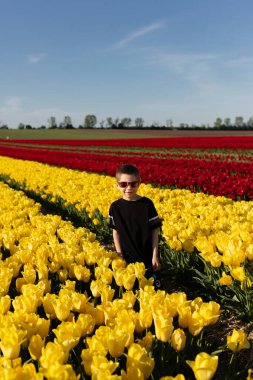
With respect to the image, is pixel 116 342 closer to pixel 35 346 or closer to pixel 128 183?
pixel 35 346

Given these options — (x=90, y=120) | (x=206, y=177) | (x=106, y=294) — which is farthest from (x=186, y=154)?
(x=90, y=120)

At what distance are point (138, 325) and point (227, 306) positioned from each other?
171 centimetres

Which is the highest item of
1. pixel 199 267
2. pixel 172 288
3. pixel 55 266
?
pixel 55 266

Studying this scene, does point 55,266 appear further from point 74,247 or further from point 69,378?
point 69,378

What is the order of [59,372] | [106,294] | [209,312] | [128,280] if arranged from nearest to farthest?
[59,372] → [209,312] → [106,294] → [128,280]

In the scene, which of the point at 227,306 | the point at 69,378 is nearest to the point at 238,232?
the point at 227,306

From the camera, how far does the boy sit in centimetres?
384

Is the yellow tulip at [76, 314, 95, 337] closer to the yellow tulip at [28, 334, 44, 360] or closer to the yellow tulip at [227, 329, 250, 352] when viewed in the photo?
the yellow tulip at [28, 334, 44, 360]

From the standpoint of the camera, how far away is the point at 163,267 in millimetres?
5090

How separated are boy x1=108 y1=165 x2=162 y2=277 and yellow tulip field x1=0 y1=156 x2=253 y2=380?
1.08ft

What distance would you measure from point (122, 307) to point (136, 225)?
1.65 m

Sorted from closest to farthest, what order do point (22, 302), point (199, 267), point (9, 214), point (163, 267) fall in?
point (22, 302)
point (199, 267)
point (163, 267)
point (9, 214)

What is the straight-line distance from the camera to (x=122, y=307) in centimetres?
228

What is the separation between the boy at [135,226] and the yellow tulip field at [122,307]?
12.9 inches
